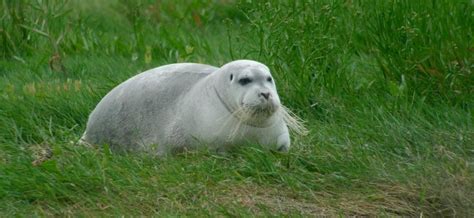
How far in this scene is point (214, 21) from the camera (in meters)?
9.61

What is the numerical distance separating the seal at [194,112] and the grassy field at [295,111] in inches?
3.6

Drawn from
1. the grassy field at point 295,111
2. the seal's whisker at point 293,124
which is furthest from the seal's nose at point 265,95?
the seal's whisker at point 293,124

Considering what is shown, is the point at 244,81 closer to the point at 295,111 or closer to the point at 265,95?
the point at 265,95

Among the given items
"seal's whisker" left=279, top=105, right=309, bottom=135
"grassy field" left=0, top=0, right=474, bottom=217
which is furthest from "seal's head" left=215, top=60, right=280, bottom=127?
"seal's whisker" left=279, top=105, right=309, bottom=135

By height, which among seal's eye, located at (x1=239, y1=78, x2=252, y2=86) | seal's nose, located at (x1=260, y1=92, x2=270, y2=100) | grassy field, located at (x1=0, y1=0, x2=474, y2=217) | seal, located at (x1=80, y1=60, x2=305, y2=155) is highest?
seal's eye, located at (x1=239, y1=78, x2=252, y2=86)

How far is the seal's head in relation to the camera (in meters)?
4.80

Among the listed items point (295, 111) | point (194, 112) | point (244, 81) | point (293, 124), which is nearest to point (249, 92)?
point (244, 81)

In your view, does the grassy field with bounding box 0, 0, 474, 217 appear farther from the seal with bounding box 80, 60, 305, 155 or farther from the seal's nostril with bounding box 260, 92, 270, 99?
the seal's nostril with bounding box 260, 92, 270, 99

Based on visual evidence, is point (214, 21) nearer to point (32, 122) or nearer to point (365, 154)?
point (32, 122)

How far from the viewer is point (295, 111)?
231 inches

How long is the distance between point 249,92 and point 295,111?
1061mm

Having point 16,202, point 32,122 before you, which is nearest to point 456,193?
point 16,202

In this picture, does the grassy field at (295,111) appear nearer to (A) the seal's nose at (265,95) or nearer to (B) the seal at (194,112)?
(B) the seal at (194,112)

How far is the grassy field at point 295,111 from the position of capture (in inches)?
183
